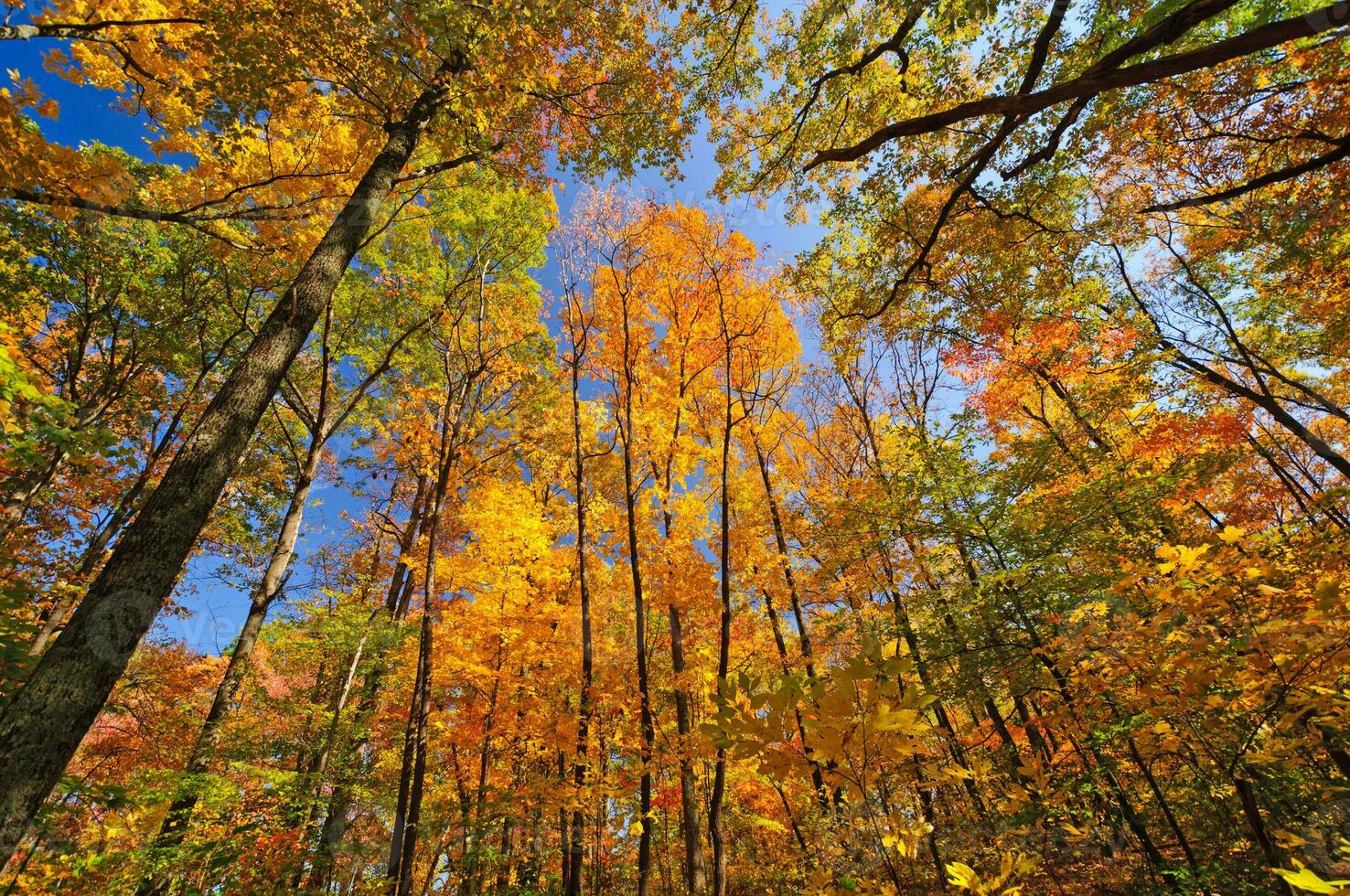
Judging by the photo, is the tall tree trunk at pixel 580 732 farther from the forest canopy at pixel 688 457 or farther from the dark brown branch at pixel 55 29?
the dark brown branch at pixel 55 29

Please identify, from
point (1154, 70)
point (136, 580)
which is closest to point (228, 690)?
point (136, 580)

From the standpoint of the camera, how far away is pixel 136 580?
9.87 ft

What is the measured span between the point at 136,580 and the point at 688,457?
25.8 feet

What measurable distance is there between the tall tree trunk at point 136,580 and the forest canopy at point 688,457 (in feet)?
0.08

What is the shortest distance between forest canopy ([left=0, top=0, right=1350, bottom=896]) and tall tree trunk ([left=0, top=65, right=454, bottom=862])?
2cm

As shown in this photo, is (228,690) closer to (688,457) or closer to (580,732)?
(580,732)

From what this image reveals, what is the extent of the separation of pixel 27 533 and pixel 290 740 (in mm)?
5402

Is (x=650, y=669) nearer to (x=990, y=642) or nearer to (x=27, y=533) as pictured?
(x=990, y=642)

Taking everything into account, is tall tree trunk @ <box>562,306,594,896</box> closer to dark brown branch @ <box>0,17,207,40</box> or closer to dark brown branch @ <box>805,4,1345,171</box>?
dark brown branch @ <box>0,17,207,40</box>

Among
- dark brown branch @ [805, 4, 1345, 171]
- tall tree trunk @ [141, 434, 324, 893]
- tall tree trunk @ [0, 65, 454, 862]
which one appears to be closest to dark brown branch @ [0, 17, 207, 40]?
tall tree trunk @ [0, 65, 454, 862]

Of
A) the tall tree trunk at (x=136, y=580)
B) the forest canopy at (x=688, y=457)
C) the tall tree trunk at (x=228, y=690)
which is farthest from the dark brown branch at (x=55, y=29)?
the tall tree trunk at (x=228, y=690)

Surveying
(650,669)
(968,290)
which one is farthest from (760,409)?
(650,669)

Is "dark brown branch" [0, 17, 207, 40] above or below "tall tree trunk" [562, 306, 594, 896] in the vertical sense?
above

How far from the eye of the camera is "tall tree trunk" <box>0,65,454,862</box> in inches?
98.1
